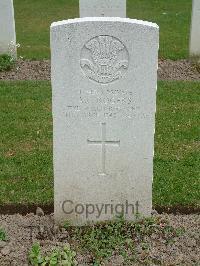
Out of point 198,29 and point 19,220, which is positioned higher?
point 198,29

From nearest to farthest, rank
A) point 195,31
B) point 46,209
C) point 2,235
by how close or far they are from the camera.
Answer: point 2,235
point 46,209
point 195,31

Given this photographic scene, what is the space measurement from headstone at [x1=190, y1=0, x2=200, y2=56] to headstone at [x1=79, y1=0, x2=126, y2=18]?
129 cm

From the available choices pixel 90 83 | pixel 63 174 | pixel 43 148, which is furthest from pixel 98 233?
pixel 43 148

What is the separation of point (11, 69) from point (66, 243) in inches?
218

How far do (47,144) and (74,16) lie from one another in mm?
9166

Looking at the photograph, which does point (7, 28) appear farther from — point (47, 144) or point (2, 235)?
point (2, 235)

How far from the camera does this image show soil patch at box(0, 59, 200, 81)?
9.11m

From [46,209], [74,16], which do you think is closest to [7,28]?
[46,209]

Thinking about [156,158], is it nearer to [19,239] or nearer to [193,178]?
[193,178]

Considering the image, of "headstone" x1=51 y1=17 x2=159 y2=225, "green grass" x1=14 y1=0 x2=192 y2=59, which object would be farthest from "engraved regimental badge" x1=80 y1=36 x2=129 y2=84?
"green grass" x1=14 y1=0 x2=192 y2=59

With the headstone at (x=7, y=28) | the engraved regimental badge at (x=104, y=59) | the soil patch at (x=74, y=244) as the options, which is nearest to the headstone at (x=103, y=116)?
the engraved regimental badge at (x=104, y=59)

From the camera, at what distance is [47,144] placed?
21.3 ft

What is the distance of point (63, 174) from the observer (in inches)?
175

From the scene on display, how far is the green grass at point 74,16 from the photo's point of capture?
36.4 ft
